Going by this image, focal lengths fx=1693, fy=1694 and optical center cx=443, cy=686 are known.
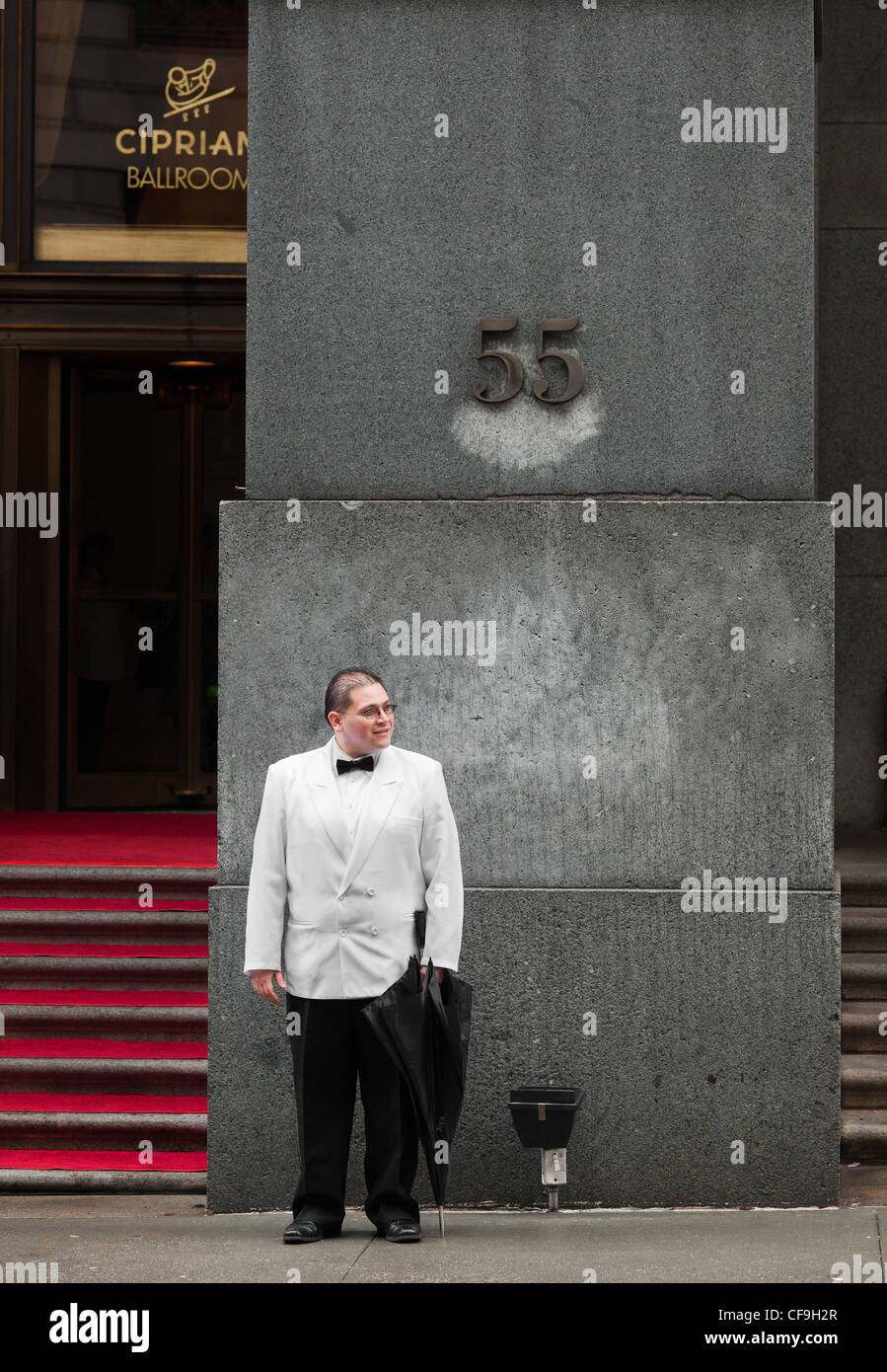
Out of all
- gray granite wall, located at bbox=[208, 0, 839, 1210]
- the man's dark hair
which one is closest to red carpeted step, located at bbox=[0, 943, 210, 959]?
gray granite wall, located at bbox=[208, 0, 839, 1210]

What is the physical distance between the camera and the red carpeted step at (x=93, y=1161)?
7059 millimetres

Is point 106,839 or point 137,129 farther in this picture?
point 137,129

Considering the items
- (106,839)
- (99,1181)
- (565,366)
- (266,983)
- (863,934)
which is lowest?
(99,1181)

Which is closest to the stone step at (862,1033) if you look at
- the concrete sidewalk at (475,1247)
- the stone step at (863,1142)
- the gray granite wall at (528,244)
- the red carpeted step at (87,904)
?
the stone step at (863,1142)

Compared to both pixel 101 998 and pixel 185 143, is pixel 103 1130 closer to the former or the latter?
pixel 101 998

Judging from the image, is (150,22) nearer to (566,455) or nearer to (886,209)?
(886,209)

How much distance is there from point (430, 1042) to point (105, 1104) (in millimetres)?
2338

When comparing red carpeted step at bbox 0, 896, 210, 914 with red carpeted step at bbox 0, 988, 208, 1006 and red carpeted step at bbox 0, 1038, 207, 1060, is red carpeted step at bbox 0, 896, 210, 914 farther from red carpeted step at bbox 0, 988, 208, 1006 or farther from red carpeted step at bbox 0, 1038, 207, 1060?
red carpeted step at bbox 0, 1038, 207, 1060

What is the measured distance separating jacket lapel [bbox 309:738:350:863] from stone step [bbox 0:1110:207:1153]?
2099 mm

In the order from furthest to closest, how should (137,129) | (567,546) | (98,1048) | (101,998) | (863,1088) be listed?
(137,129) < (101,998) < (98,1048) < (863,1088) < (567,546)

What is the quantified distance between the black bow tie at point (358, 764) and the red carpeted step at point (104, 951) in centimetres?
276

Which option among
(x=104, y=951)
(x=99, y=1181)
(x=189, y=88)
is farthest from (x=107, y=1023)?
(x=189, y=88)

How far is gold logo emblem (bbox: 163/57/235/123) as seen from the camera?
12.5 meters

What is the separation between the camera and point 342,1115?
5.80 metres
